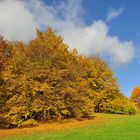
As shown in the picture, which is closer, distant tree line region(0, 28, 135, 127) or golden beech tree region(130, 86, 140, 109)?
distant tree line region(0, 28, 135, 127)

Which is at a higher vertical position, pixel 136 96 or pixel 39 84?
pixel 136 96

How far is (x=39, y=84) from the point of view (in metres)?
35.9

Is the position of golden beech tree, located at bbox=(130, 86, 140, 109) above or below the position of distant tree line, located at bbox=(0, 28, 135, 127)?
above

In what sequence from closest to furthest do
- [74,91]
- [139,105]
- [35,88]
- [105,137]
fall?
[105,137] → [35,88] → [74,91] → [139,105]

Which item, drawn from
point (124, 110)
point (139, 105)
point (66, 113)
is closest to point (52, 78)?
point (66, 113)

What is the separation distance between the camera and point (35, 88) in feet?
116

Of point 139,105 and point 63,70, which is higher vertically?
point 139,105

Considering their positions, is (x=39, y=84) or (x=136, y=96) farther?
(x=136, y=96)

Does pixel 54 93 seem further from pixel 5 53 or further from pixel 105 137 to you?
pixel 105 137

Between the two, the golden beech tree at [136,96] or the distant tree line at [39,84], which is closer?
the distant tree line at [39,84]

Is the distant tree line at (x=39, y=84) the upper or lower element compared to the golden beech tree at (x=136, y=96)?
lower

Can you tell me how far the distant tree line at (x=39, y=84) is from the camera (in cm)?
3556

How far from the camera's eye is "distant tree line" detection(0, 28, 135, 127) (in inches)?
1400

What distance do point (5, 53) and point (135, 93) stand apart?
95.7m
